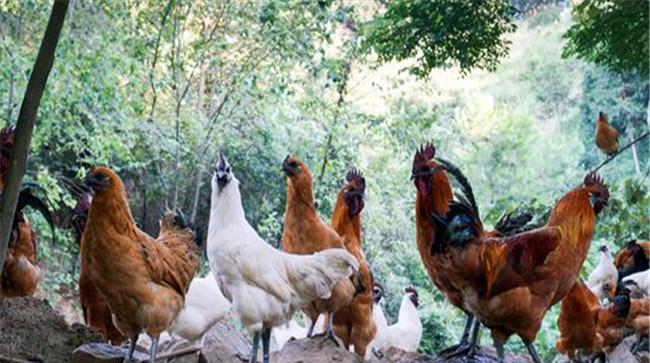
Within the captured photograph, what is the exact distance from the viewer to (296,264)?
2467 mm

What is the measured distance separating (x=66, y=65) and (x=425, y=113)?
242cm

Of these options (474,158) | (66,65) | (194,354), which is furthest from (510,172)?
(194,354)

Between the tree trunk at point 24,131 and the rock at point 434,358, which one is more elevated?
the tree trunk at point 24,131

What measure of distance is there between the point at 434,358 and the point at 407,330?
1.10 m

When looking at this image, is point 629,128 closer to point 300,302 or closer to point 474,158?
point 474,158

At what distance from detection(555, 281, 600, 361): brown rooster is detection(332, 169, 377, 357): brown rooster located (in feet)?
2.77

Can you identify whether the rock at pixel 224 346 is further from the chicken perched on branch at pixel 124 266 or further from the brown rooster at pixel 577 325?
the brown rooster at pixel 577 325

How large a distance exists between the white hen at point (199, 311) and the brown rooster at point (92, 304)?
329 millimetres

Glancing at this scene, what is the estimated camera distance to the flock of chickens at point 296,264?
2314 millimetres

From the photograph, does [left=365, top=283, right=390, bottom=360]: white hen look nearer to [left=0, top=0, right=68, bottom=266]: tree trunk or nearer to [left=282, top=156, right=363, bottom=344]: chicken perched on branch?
[left=282, top=156, right=363, bottom=344]: chicken perched on branch

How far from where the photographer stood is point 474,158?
6754mm

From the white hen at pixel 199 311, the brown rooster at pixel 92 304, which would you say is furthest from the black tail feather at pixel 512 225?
the brown rooster at pixel 92 304

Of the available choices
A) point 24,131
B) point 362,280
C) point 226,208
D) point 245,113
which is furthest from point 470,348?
point 245,113

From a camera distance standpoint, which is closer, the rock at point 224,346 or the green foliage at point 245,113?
the rock at point 224,346
